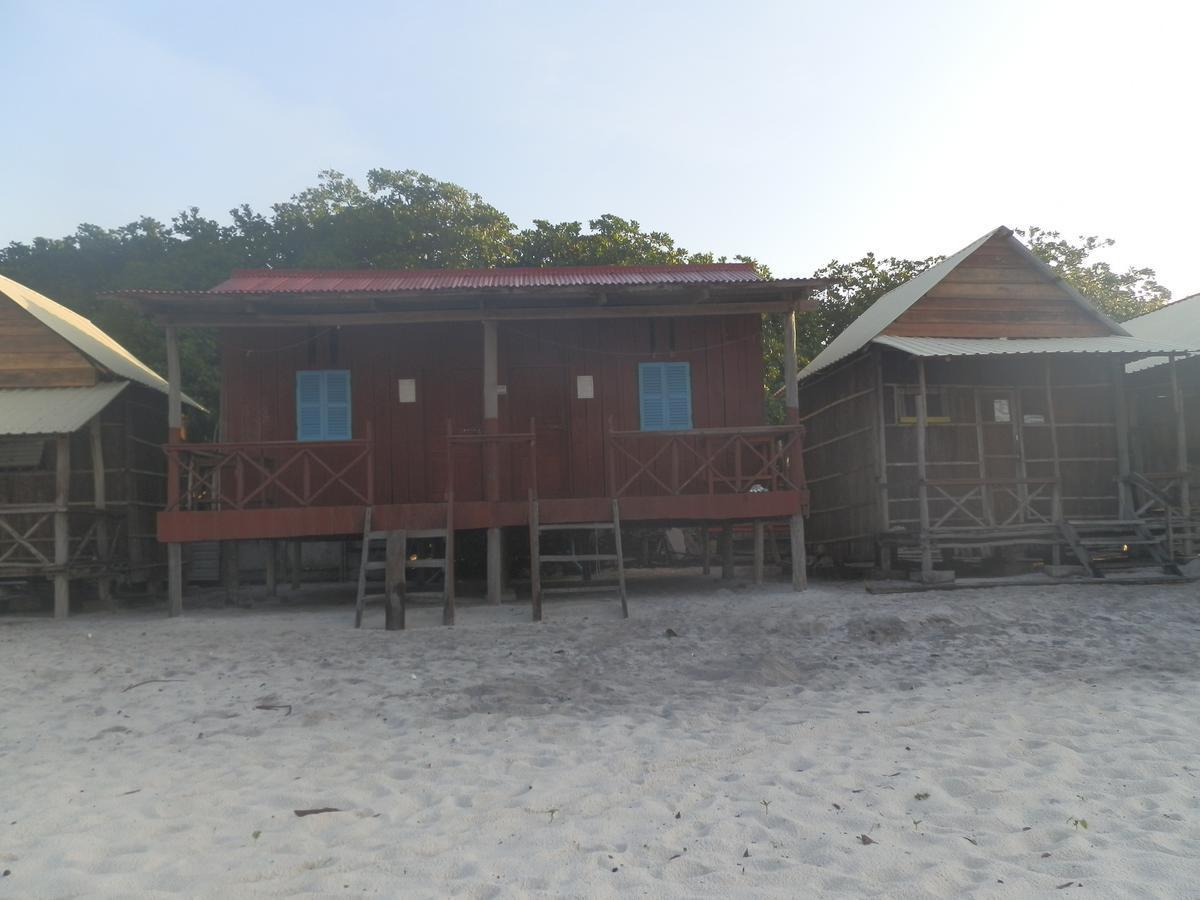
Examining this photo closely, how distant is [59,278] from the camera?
2806cm

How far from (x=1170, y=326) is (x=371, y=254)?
19.8 m

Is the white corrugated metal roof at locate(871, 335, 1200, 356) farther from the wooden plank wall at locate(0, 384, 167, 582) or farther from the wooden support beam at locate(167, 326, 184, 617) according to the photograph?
the wooden plank wall at locate(0, 384, 167, 582)

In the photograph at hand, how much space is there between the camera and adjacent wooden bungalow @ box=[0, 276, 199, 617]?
11141mm

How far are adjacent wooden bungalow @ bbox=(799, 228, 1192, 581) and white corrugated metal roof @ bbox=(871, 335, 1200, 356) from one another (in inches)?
1.8

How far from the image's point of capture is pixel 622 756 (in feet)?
17.0

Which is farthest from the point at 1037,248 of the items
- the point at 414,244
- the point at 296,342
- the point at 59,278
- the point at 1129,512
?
the point at 59,278

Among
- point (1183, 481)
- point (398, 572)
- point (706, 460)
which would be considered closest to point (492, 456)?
point (398, 572)

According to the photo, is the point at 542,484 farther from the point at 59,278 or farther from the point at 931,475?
the point at 59,278

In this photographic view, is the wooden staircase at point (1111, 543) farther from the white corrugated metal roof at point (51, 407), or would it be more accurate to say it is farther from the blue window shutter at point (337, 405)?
the white corrugated metal roof at point (51, 407)

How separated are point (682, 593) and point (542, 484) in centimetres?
250

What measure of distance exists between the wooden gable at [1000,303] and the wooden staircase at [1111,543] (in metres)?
3.20

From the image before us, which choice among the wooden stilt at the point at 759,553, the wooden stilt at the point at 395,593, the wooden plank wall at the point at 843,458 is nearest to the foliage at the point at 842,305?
the wooden plank wall at the point at 843,458

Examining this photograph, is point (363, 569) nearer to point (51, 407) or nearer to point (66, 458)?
point (66, 458)

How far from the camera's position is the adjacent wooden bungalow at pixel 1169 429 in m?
11.7
